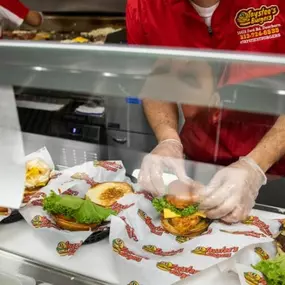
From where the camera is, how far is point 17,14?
355 cm

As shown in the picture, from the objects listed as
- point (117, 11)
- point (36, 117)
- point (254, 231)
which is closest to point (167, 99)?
point (254, 231)

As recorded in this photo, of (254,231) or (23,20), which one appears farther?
(23,20)

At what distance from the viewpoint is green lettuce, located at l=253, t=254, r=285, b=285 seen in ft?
3.24

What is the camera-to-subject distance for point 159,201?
1327mm

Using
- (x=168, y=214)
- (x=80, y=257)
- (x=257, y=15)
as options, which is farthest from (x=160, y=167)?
(x=257, y=15)

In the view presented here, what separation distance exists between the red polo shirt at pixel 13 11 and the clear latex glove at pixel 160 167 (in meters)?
2.45

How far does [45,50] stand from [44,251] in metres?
0.58

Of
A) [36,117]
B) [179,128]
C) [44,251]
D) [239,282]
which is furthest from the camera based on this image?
[36,117]

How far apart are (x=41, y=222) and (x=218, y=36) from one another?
36.6 inches

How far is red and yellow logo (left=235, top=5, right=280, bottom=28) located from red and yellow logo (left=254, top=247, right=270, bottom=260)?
2.75ft

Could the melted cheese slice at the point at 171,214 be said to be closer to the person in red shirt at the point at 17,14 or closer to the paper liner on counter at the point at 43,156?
the paper liner on counter at the point at 43,156

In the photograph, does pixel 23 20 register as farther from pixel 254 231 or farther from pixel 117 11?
pixel 254 231

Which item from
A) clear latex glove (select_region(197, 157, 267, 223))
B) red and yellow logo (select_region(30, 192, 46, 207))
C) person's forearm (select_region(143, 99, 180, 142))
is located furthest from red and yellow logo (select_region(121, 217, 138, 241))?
person's forearm (select_region(143, 99, 180, 142))

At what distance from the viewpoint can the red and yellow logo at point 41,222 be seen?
4.33 feet
